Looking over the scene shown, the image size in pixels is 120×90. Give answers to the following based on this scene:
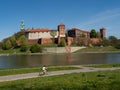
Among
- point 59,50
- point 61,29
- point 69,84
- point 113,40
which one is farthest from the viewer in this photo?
point 113,40

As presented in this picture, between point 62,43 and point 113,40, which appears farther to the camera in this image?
point 113,40

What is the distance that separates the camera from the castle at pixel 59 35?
439ft

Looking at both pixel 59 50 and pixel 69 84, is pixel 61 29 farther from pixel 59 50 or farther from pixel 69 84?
pixel 69 84

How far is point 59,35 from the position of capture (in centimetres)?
13788

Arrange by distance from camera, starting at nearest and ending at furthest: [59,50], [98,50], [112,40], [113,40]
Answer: [59,50], [98,50], [112,40], [113,40]

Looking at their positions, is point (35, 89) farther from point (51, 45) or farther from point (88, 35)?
point (88, 35)

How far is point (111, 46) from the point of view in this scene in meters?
135

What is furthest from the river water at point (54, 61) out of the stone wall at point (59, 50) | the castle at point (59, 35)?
the castle at point (59, 35)

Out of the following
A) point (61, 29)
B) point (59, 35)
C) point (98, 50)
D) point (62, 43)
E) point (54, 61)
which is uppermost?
point (61, 29)

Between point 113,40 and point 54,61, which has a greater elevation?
point 113,40

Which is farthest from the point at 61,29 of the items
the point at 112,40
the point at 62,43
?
the point at 112,40

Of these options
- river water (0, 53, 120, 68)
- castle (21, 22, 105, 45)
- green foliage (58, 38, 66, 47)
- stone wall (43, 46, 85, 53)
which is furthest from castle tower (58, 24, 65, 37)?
river water (0, 53, 120, 68)

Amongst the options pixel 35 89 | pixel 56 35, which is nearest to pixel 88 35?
pixel 56 35

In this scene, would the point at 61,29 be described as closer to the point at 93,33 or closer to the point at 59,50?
the point at 93,33
